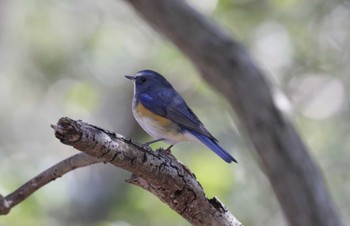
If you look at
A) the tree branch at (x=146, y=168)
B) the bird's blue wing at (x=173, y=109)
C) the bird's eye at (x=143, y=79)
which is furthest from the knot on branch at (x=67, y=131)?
the bird's eye at (x=143, y=79)

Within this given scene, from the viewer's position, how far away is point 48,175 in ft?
9.61

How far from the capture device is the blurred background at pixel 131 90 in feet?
21.0

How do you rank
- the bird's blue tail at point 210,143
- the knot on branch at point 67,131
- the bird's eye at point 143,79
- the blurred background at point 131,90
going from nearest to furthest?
the knot on branch at point 67,131 → the bird's blue tail at point 210,143 → the bird's eye at point 143,79 → the blurred background at point 131,90

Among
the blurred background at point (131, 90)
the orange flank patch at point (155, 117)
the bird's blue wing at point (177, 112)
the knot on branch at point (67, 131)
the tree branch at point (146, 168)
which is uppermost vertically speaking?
the blurred background at point (131, 90)

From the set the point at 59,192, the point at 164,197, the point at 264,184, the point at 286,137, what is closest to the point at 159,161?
the point at 164,197

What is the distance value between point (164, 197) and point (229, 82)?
6.97ft

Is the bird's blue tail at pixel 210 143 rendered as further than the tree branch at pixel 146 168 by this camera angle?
Yes

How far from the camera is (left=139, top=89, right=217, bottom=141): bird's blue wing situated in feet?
11.0

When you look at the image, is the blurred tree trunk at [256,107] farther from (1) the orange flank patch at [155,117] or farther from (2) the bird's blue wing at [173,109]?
(1) the orange flank patch at [155,117]

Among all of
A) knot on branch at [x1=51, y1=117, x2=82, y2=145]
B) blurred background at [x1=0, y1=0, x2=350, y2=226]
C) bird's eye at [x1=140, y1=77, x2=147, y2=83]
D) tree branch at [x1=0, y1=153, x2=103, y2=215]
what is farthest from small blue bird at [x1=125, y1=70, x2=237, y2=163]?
blurred background at [x1=0, y1=0, x2=350, y2=226]

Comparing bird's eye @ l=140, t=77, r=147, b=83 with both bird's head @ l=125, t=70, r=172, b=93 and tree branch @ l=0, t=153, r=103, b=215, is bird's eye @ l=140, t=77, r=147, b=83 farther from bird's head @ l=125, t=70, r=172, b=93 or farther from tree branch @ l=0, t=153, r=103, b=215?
tree branch @ l=0, t=153, r=103, b=215

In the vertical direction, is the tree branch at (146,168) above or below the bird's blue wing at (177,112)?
below

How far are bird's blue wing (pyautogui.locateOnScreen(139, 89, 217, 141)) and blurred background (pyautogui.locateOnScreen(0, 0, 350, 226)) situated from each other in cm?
202

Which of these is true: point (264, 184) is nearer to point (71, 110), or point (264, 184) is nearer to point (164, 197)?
point (71, 110)
